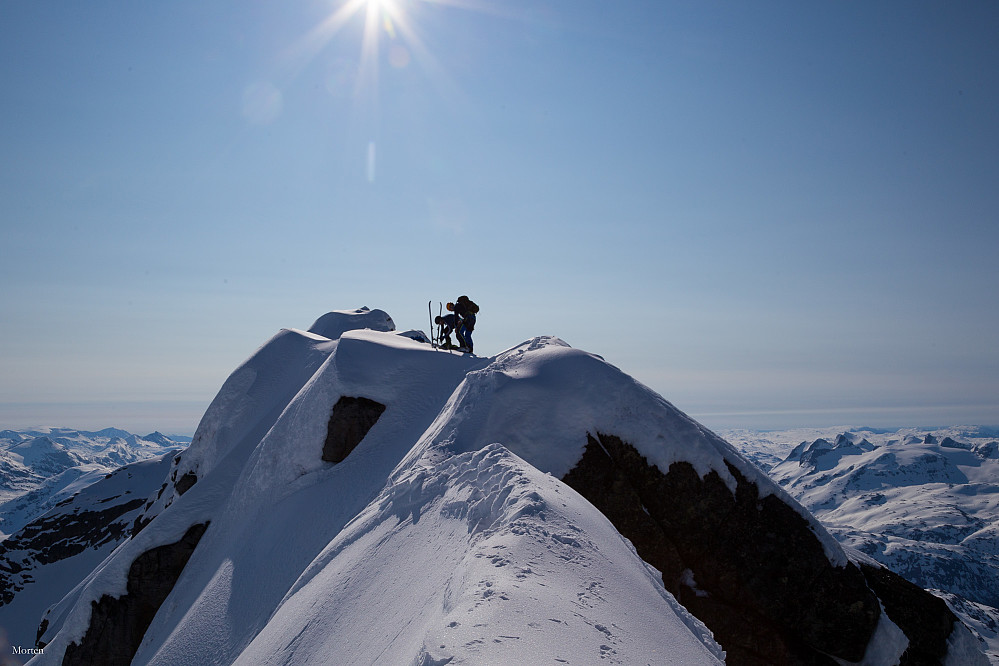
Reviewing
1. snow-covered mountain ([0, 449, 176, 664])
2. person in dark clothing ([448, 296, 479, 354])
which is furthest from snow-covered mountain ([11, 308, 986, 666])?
snow-covered mountain ([0, 449, 176, 664])

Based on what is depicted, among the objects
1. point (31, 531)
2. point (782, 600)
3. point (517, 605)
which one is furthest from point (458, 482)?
point (31, 531)

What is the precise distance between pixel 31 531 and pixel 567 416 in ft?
442

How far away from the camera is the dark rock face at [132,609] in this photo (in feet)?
73.8

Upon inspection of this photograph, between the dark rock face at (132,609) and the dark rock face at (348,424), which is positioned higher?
the dark rock face at (348,424)

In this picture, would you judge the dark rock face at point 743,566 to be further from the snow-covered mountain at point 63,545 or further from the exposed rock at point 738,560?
the snow-covered mountain at point 63,545

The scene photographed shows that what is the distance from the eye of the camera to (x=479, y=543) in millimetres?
8344

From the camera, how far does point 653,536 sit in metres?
15.7

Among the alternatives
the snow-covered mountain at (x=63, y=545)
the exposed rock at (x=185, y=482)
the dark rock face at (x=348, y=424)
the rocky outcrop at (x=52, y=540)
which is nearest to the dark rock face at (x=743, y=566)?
the dark rock face at (x=348, y=424)

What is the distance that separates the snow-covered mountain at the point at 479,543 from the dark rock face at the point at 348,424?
8 cm

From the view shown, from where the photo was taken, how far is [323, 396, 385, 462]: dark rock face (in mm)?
21484

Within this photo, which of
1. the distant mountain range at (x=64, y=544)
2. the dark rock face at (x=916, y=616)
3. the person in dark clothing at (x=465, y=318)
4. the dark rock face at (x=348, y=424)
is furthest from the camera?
the distant mountain range at (x=64, y=544)

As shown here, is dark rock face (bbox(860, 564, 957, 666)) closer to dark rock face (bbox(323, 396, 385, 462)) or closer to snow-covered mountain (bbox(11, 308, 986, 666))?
snow-covered mountain (bbox(11, 308, 986, 666))

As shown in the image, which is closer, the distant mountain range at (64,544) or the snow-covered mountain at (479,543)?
the snow-covered mountain at (479,543)

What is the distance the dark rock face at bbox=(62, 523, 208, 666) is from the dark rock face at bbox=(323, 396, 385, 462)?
8.75 metres
